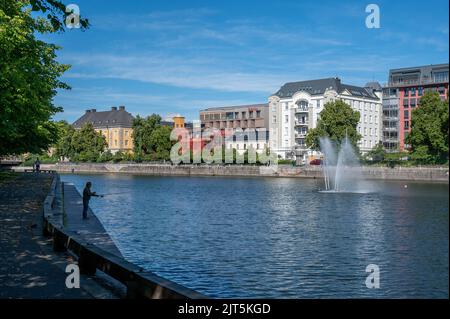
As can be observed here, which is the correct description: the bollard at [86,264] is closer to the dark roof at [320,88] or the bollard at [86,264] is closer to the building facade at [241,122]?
the dark roof at [320,88]

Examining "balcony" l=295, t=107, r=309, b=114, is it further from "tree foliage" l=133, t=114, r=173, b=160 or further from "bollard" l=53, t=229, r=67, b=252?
"bollard" l=53, t=229, r=67, b=252

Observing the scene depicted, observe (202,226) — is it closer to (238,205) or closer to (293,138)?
(238,205)

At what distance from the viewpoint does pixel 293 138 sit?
15012cm

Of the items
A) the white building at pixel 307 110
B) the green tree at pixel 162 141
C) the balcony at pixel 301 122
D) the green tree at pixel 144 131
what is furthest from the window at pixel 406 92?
the green tree at pixel 144 131

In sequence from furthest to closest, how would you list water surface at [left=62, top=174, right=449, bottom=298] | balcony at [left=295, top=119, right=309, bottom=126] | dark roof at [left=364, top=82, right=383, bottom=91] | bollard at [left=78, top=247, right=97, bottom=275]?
dark roof at [left=364, top=82, right=383, bottom=91]
balcony at [left=295, top=119, right=309, bottom=126]
water surface at [left=62, top=174, right=449, bottom=298]
bollard at [left=78, top=247, right=97, bottom=275]

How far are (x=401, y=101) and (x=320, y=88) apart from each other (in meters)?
24.7

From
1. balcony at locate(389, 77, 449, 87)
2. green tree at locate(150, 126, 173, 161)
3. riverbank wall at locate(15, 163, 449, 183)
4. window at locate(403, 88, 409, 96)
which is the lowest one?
riverbank wall at locate(15, 163, 449, 183)

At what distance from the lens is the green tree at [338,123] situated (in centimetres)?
11569

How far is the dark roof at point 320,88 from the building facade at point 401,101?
539cm

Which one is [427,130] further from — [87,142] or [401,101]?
[87,142]

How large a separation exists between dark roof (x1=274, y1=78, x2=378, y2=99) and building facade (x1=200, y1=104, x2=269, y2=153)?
12.8 m

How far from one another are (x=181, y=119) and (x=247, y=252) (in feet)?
568

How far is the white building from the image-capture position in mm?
146500

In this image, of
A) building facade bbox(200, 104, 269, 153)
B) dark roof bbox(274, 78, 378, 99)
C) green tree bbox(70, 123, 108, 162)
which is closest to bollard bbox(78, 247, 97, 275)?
dark roof bbox(274, 78, 378, 99)
